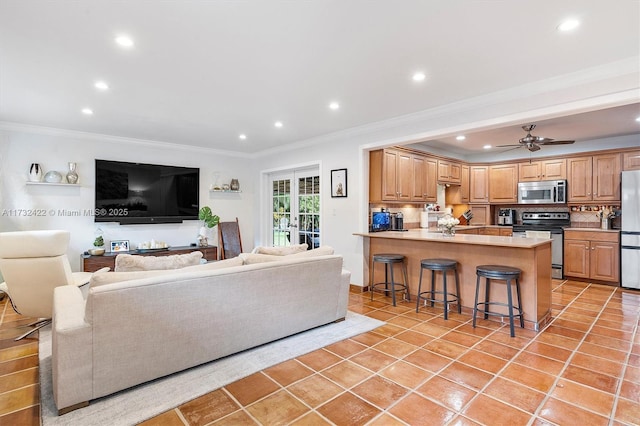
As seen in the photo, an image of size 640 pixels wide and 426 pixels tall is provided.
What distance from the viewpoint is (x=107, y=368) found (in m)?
2.11

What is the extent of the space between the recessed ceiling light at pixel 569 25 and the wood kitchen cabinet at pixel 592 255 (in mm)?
4530

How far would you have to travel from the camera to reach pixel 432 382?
2.34 metres

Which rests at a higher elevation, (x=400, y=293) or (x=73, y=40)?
(x=73, y=40)

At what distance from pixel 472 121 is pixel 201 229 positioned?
16.4ft

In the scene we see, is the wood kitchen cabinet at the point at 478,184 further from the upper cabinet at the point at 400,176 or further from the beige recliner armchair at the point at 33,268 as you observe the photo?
the beige recliner armchair at the point at 33,268

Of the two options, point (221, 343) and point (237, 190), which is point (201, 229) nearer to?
point (237, 190)

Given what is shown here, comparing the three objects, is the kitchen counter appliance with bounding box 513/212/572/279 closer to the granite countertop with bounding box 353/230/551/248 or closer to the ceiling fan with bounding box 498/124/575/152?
the ceiling fan with bounding box 498/124/575/152

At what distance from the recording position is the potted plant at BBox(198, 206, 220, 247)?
6.28 metres

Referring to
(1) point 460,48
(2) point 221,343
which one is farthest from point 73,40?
(1) point 460,48

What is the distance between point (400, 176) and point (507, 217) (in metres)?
3.25

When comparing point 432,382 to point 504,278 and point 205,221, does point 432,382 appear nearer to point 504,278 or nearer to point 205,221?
point 504,278

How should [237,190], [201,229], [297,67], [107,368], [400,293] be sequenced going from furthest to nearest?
[237,190] < [201,229] < [400,293] < [297,67] < [107,368]

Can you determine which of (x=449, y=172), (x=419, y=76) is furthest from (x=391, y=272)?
(x=449, y=172)

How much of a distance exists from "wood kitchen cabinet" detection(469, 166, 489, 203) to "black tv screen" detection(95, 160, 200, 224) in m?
5.82
